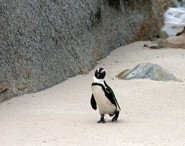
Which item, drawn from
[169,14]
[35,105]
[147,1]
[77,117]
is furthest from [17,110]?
[169,14]

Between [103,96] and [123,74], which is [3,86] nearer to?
[103,96]

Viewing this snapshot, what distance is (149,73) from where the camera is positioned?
28.6 feet

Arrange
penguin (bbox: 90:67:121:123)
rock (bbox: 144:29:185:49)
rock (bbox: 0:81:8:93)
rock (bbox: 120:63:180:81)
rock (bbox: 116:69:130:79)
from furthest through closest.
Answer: rock (bbox: 144:29:185:49), rock (bbox: 116:69:130:79), rock (bbox: 120:63:180:81), rock (bbox: 0:81:8:93), penguin (bbox: 90:67:121:123)

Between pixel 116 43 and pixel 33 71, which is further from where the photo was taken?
pixel 116 43

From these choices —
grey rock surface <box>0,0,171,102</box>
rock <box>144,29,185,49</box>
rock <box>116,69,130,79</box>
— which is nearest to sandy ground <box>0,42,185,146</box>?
rock <box>116,69,130,79</box>

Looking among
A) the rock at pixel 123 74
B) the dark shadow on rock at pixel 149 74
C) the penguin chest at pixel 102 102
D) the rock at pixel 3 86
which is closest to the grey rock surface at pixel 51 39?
the rock at pixel 3 86

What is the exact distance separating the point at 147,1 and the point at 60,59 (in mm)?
5225

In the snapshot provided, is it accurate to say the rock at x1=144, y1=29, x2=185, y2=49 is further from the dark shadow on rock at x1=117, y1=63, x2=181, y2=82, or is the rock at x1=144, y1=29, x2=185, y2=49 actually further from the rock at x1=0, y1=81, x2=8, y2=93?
the rock at x1=0, y1=81, x2=8, y2=93

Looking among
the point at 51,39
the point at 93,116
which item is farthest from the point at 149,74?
the point at 93,116

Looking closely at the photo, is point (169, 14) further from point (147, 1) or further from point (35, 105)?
point (35, 105)

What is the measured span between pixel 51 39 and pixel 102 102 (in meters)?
2.89

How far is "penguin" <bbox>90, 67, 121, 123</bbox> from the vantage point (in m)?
6.11

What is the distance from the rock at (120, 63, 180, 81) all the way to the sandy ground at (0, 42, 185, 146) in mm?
185

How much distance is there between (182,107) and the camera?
6.80 metres
